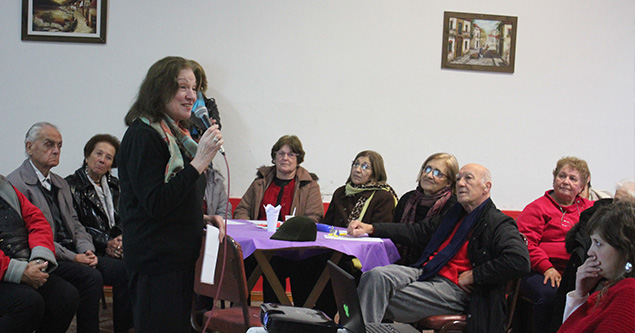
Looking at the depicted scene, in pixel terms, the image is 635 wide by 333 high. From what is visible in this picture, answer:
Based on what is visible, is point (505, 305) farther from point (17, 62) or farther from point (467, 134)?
point (17, 62)

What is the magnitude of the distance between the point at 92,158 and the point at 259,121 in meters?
1.43

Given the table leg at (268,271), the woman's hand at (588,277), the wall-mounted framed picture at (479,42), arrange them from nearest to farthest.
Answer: the woman's hand at (588,277) < the table leg at (268,271) < the wall-mounted framed picture at (479,42)

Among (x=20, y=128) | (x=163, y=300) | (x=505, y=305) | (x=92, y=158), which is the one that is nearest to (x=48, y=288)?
(x=92, y=158)

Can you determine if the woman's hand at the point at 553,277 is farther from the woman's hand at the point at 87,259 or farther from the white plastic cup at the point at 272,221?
the woman's hand at the point at 87,259

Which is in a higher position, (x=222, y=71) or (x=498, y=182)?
(x=222, y=71)

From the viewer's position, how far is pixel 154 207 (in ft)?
5.66

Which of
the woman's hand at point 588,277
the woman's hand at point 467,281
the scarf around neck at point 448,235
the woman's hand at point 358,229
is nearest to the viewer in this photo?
the woman's hand at point 588,277

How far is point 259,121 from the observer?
4859mm

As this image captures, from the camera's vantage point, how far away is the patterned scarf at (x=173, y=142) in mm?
1767

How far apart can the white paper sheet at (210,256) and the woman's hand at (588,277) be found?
4.09 ft

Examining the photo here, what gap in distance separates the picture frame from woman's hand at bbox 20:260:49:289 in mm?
2339

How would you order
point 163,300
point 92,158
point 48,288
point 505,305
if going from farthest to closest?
1. point 92,158
2. point 48,288
3. point 505,305
4. point 163,300

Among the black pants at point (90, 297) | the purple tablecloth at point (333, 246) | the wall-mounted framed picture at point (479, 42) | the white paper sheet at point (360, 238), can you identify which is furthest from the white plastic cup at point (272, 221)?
the wall-mounted framed picture at point (479, 42)

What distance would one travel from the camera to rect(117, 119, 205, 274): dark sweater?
5.68 ft
